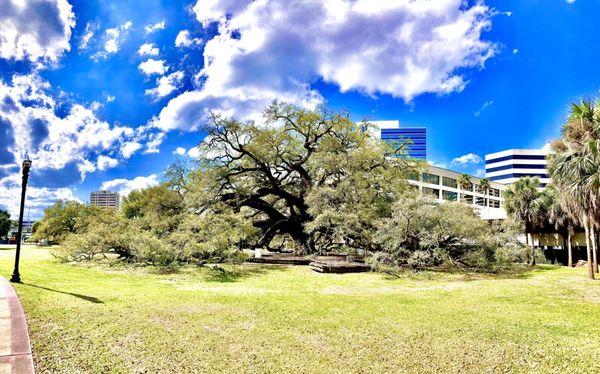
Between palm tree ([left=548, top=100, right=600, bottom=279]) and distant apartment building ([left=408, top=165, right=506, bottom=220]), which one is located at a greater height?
distant apartment building ([left=408, top=165, right=506, bottom=220])

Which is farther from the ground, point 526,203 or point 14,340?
point 526,203

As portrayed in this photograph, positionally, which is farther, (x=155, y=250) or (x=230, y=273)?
(x=155, y=250)

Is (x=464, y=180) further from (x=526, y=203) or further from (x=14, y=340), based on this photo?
(x=14, y=340)

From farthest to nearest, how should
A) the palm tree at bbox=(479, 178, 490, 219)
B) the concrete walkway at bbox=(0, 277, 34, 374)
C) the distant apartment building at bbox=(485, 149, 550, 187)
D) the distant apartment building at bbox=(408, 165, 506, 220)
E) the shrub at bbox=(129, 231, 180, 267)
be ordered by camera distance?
1. the distant apartment building at bbox=(485, 149, 550, 187)
2. the distant apartment building at bbox=(408, 165, 506, 220)
3. the palm tree at bbox=(479, 178, 490, 219)
4. the shrub at bbox=(129, 231, 180, 267)
5. the concrete walkway at bbox=(0, 277, 34, 374)

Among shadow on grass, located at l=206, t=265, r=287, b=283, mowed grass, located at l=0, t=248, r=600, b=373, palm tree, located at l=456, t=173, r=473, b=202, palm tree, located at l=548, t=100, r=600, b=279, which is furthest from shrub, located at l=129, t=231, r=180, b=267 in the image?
palm tree, located at l=456, t=173, r=473, b=202

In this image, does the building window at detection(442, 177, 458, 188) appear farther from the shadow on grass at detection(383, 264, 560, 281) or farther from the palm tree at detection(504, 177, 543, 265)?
the shadow on grass at detection(383, 264, 560, 281)

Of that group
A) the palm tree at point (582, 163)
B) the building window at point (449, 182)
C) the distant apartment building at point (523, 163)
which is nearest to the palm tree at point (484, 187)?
the building window at point (449, 182)

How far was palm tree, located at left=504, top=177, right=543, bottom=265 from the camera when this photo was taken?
1289 inches

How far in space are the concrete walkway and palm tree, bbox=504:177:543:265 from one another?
3578cm

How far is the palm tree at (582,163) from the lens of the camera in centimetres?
1464

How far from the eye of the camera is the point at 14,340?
630 cm

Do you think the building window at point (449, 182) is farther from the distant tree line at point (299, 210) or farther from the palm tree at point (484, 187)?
the distant tree line at point (299, 210)

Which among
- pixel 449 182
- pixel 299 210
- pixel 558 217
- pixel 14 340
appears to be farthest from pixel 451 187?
pixel 14 340

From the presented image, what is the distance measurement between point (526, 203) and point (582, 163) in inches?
809
